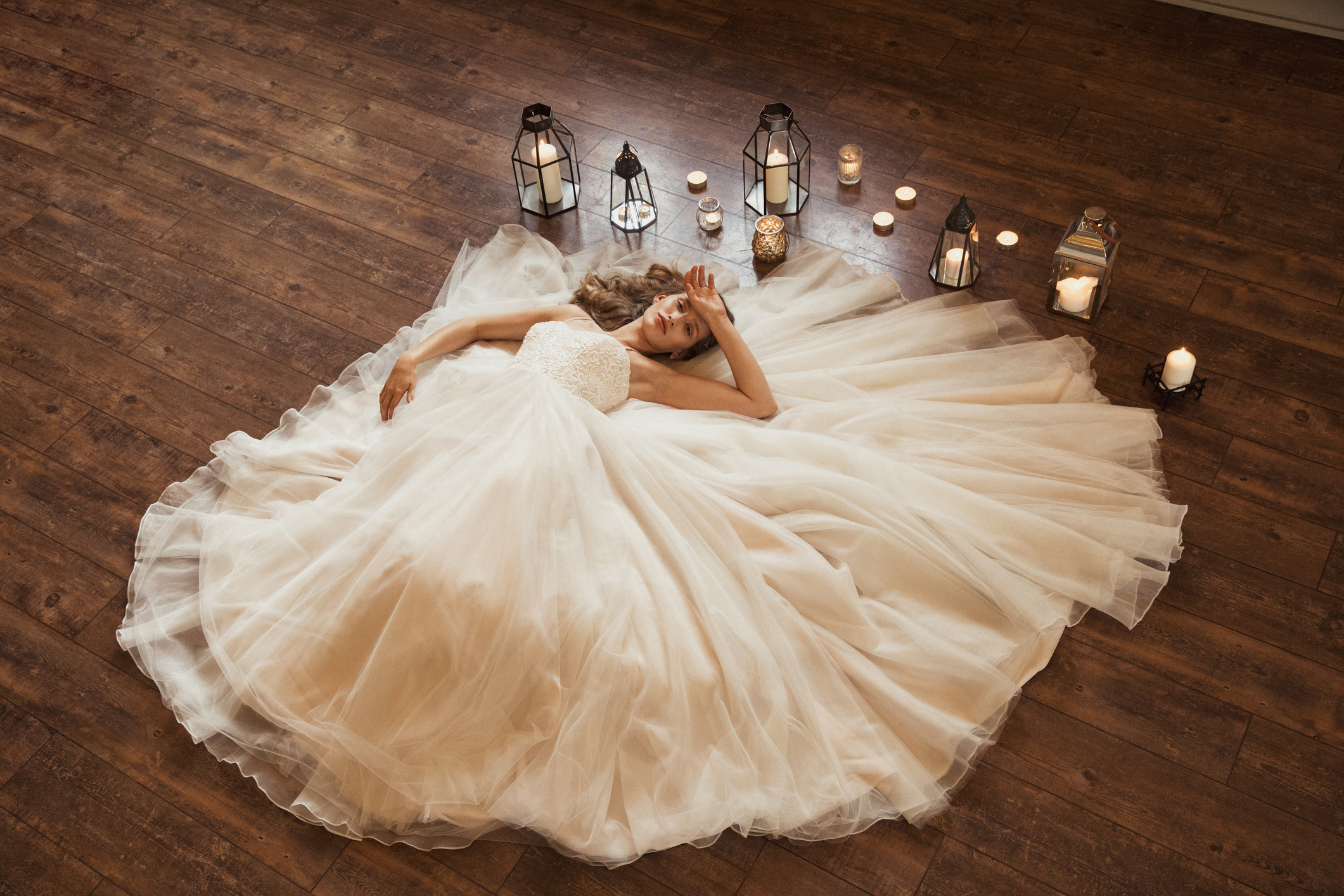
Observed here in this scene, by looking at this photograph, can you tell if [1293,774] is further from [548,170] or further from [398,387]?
[548,170]

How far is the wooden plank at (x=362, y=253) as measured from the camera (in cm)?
325

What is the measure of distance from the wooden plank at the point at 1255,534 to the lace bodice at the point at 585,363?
142 cm

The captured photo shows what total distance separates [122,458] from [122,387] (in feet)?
0.94

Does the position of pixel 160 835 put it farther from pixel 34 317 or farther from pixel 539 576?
pixel 34 317

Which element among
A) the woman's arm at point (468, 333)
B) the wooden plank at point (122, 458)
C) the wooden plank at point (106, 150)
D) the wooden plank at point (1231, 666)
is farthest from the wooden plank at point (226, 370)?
the wooden plank at point (1231, 666)

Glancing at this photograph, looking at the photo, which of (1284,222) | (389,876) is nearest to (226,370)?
(389,876)

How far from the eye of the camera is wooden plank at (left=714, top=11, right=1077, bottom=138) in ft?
11.7

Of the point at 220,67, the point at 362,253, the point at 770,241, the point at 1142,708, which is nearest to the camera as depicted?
the point at 1142,708

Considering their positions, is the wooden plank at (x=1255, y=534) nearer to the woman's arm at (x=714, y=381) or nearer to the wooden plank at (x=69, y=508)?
the woman's arm at (x=714, y=381)

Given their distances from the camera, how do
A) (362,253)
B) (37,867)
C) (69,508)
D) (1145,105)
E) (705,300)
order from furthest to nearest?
(1145,105) → (362,253) → (69,508) → (705,300) → (37,867)

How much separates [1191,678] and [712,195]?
2029 mm

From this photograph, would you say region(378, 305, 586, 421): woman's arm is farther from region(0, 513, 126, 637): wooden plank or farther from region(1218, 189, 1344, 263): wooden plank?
region(1218, 189, 1344, 263): wooden plank

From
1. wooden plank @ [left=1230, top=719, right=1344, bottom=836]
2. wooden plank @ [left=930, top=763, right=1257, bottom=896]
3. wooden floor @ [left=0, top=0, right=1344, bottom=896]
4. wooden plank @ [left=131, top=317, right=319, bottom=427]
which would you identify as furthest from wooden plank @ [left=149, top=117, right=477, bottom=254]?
wooden plank @ [left=1230, top=719, right=1344, bottom=836]

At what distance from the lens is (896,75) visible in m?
3.75
